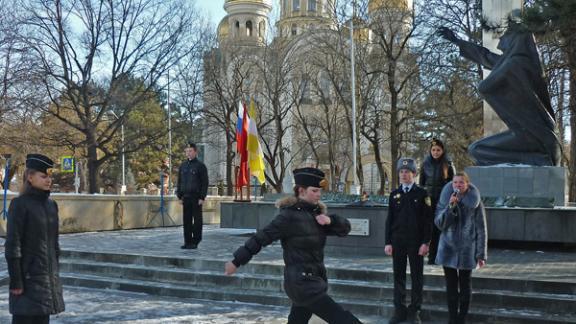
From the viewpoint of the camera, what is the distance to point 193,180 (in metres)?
11.2

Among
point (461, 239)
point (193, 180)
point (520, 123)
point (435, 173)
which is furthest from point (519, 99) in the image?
point (461, 239)

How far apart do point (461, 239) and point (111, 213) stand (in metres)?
13.6

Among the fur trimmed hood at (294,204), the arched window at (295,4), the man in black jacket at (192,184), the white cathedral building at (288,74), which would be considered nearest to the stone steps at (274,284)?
the man in black jacket at (192,184)

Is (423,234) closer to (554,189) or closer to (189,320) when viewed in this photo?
(189,320)

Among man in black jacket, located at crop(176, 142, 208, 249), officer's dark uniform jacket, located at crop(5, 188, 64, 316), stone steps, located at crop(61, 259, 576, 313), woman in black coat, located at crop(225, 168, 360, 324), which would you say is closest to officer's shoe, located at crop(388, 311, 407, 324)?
stone steps, located at crop(61, 259, 576, 313)

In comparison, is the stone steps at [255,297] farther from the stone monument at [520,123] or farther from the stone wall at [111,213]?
the stone wall at [111,213]

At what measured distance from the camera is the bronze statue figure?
13055 millimetres

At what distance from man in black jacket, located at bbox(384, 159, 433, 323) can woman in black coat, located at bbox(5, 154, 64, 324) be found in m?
3.53

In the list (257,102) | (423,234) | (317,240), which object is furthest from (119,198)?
(257,102)

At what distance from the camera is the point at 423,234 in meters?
6.82

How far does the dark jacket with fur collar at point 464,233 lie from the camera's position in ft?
20.9

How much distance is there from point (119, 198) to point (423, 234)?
1321 centimetres

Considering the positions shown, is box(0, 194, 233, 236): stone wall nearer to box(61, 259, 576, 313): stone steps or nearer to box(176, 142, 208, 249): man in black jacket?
box(61, 259, 576, 313): stone steps

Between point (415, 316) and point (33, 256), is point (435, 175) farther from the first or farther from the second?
point (33, 256)
